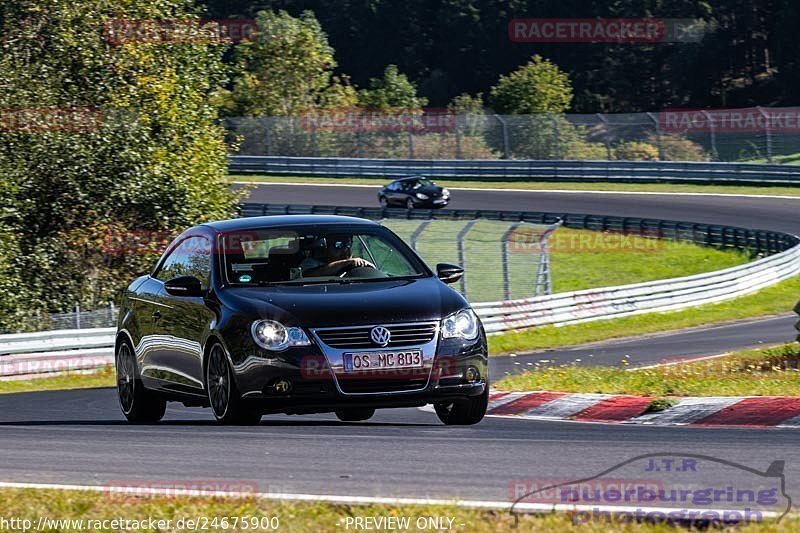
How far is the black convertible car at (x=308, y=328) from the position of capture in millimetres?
8391

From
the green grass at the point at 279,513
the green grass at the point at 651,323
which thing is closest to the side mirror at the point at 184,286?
the green grass at the point at 279,513

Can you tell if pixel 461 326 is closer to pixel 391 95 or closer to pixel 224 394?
pixel 224 394

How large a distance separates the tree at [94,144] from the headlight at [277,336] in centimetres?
2040

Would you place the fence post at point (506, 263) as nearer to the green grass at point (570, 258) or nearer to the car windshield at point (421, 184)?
the green grass at point (570, 258)

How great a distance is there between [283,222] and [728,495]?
4.69 metres

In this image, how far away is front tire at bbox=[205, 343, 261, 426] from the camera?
8672 mm

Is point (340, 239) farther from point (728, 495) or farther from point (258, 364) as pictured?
point (728, 495)

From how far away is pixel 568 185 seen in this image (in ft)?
171

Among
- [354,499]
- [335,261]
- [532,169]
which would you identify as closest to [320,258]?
[335,261]

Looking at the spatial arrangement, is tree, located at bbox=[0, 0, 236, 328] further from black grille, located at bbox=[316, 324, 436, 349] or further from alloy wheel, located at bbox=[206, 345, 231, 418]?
black grille, located at bbox=[316, 324, 436, 349]

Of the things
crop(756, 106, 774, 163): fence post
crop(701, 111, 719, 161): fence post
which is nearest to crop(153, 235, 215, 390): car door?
crop(756, 106, 774, 163): fence post

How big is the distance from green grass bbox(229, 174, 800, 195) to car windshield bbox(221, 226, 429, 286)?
3373 centimetres

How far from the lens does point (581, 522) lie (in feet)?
17.7

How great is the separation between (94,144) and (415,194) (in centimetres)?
1968
